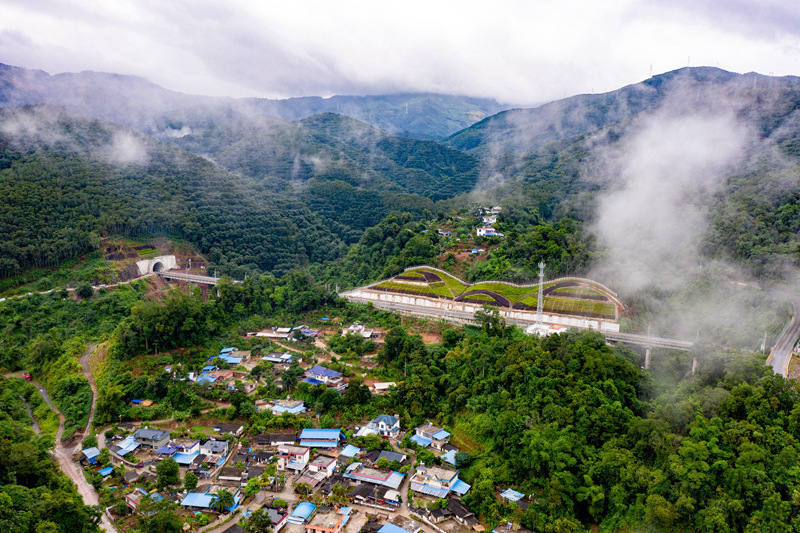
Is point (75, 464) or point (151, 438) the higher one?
point (151, 438)

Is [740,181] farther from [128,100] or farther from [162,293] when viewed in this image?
[128,100]

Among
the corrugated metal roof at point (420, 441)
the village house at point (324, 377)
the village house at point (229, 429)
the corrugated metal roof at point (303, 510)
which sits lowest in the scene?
the corrugated metal roof at point (303, 510)

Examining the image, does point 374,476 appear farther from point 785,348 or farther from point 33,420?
point 785,348

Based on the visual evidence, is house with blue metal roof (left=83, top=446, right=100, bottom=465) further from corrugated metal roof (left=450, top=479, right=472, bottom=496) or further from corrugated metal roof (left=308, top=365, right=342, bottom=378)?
corrugated metal roof (left=450, top=479, right=472, bottom=496)

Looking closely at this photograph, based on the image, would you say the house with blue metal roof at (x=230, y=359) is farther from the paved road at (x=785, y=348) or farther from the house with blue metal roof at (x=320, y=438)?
the paved road at (x=785, y=348)

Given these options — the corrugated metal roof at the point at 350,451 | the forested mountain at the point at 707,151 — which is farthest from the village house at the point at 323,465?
the forested mountain at the point at 707,151

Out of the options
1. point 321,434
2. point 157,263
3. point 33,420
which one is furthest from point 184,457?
point 157,263

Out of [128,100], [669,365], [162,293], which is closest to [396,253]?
[162,293]
